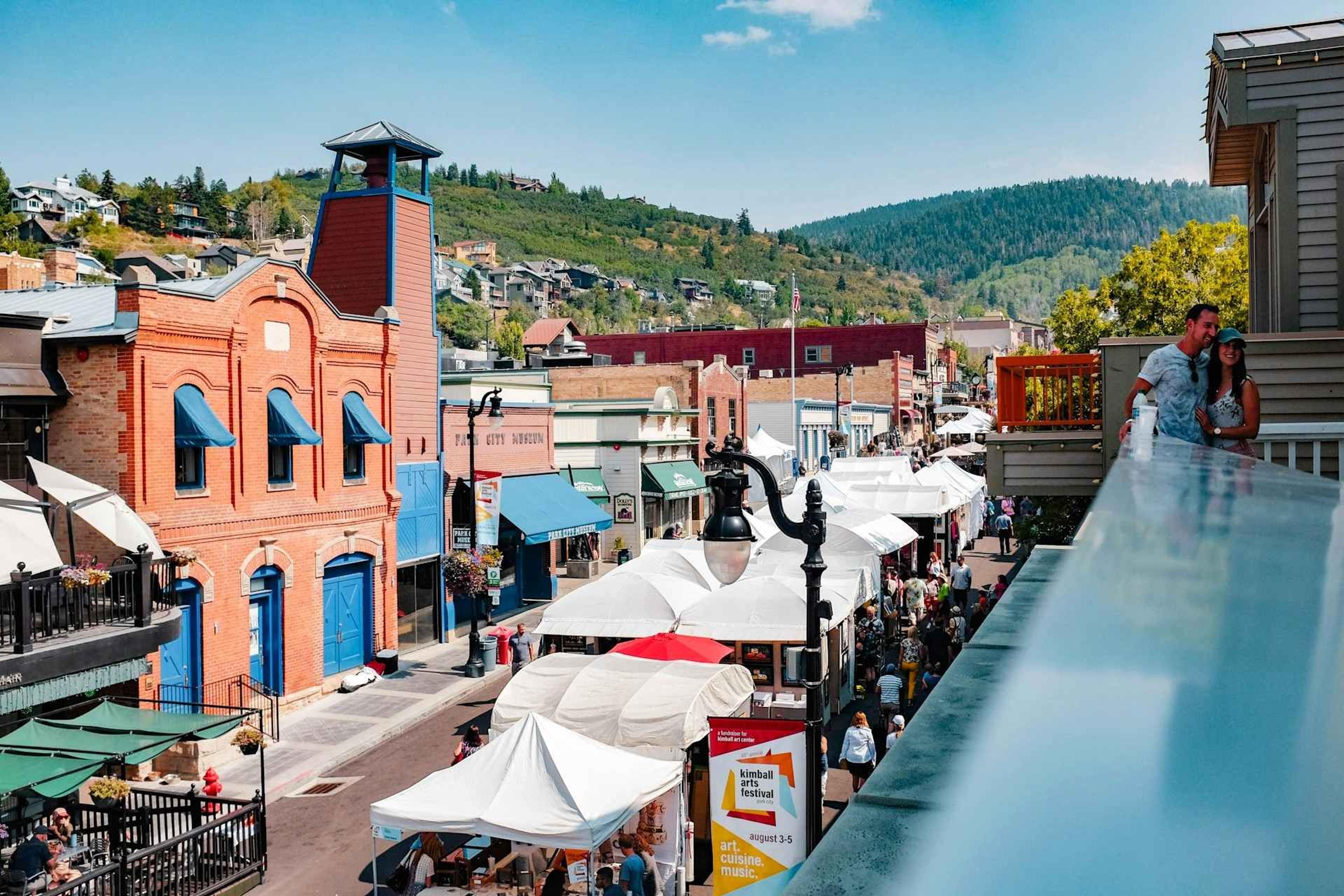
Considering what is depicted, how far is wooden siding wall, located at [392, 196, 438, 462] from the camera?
94.0 ft

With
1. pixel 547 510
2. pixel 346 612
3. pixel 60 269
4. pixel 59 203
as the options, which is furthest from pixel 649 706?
pixel 59 203

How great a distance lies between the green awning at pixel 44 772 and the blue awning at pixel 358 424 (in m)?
12.3

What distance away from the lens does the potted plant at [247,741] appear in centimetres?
1838

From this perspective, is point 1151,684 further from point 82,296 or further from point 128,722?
point 82,296

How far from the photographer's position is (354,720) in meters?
22.2

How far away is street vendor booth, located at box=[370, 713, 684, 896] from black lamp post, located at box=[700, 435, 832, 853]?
2672 millimetres

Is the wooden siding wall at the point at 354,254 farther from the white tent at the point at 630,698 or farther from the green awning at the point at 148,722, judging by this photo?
the white tent at the point at 630,698

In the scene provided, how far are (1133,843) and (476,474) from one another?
27193 millimetres

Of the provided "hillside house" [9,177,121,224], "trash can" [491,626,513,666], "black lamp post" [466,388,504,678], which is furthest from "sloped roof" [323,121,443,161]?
"hillside house" [9,177,121,224]

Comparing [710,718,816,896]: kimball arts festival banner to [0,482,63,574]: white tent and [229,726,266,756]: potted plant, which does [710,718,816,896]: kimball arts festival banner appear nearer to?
[229,726,266,756]: potted plant

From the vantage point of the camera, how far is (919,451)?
70500 mm

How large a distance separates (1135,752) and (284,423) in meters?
23.7

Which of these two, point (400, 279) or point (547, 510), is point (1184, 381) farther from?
point (547, 510)

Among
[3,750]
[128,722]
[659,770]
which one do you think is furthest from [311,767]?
[659,770]
